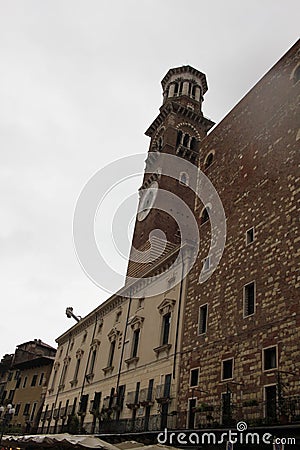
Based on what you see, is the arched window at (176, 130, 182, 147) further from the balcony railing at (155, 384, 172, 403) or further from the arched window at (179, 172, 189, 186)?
the balcony railing at (155, 384, 172, 403)

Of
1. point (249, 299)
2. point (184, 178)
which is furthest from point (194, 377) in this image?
point (184, 178)

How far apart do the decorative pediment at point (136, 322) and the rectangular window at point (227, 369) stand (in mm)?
9099

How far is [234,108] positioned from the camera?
24.5 meters

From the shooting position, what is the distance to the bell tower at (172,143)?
39.1 metres

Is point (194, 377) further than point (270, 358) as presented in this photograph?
Yes

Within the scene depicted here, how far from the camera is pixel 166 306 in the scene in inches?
961

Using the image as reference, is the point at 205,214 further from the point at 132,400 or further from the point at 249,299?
the point at 132,400

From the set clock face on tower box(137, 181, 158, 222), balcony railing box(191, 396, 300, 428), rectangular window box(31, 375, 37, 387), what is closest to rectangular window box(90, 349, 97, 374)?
clock face on tower box(137, 181, 158, 222)

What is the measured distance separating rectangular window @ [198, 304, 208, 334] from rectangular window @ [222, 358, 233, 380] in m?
2.54

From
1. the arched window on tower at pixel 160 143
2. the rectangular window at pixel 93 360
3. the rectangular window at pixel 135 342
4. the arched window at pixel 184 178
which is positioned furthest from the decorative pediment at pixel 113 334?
Result: the arched window on tower at pixel 160 143

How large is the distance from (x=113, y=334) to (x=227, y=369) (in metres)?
13.7

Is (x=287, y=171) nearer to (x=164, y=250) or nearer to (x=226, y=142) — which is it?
(x=226, y=142)

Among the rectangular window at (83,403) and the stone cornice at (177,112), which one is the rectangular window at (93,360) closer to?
the rectangular window at (83,403)

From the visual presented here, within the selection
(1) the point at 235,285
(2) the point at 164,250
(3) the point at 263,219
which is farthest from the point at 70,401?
(3) the point at 263,219
